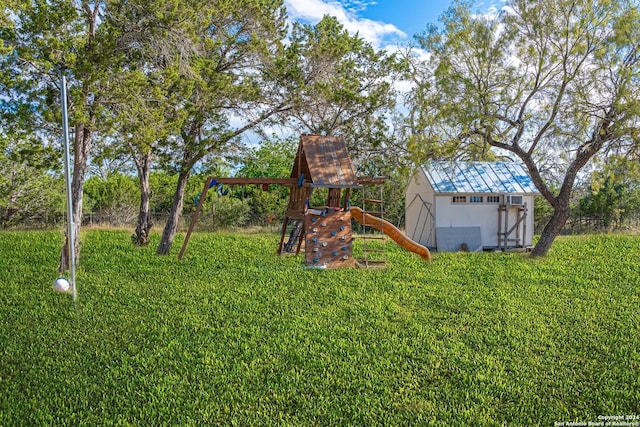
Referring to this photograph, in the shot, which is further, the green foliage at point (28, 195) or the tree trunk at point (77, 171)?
the green foliage at point (28, 195)

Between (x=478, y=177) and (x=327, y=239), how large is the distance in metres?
8.09

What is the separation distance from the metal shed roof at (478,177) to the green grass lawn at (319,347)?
6.01m

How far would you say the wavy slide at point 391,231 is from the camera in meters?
12.3

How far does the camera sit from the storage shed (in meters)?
16.3

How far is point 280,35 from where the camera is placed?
1527 cm

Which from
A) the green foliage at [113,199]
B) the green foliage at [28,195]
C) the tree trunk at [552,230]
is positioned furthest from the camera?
the green foliage at [113,199]

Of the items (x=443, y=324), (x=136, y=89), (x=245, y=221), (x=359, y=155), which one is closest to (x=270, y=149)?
(x=245, y=221)

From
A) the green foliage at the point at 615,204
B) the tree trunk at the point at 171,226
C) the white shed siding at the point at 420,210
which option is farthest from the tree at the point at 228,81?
the green foliage at the point at 615,204

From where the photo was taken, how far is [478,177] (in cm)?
1725

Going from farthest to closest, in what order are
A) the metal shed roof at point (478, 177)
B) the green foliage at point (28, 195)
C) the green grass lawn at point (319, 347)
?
the green foliage at point (28, 195), the metal shed roof at point (478, 177), the green grass lawn at point (319, 347)

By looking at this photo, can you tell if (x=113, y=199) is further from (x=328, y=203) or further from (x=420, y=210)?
(x=328, y=203)

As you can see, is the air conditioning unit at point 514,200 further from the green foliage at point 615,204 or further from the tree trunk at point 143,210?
the tree trunk at point 143,210

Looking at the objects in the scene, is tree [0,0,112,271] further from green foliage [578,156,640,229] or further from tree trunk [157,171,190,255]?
green foliage [578,156,640,229]

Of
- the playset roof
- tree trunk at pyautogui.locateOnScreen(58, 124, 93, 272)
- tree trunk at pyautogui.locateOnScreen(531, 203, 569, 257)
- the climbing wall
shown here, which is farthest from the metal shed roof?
tree trunk at pyautogui.locateOnScreen(58, 124, 93, 272)
